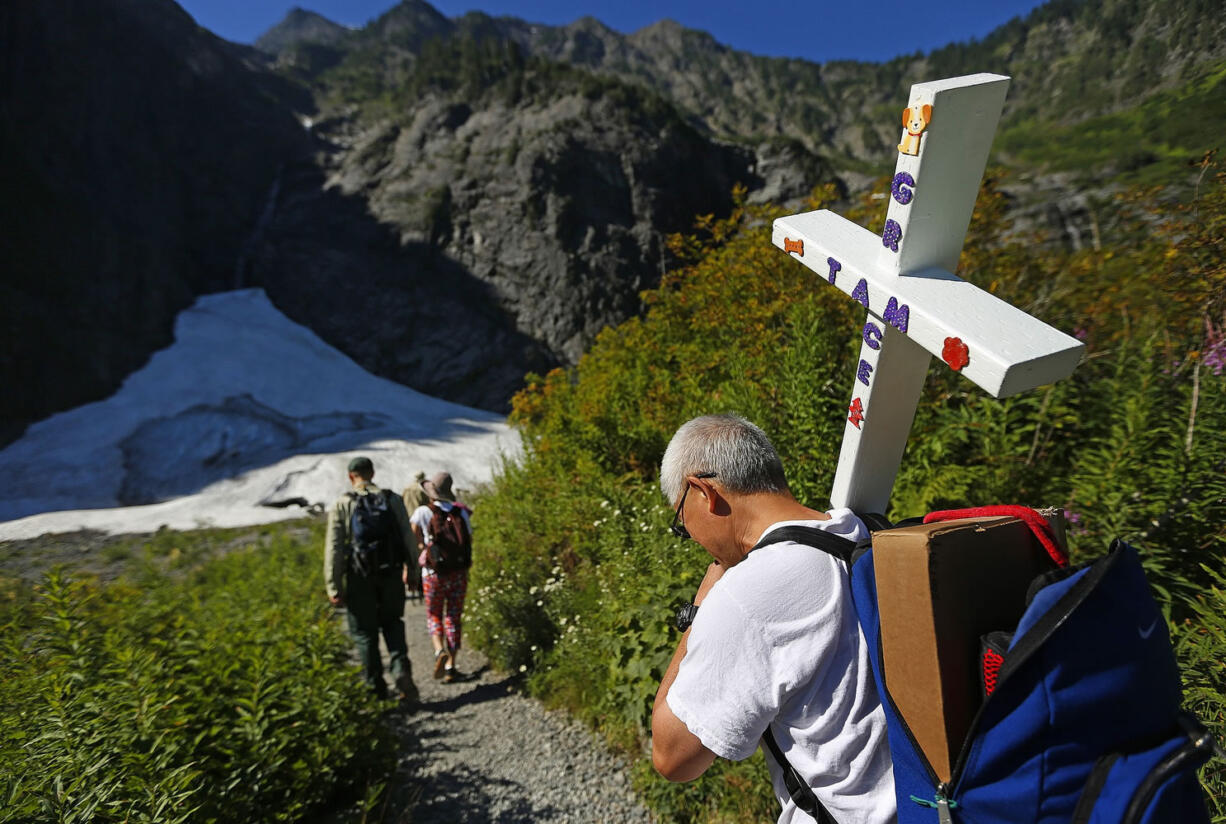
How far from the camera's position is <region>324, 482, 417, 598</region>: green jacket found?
414 cm

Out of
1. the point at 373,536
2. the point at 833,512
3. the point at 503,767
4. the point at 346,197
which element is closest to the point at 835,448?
the point at 833,512

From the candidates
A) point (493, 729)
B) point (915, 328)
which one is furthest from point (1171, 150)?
point (493, 729)

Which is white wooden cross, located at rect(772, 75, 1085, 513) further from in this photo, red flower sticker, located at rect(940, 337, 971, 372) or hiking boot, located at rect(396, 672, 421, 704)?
hiking boot, located at rect(396, 672, 421, 704)

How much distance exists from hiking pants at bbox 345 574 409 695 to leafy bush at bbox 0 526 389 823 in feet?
1.87

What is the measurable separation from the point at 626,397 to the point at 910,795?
519 cm

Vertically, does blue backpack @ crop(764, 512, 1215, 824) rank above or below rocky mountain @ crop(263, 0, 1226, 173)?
below

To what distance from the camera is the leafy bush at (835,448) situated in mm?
2400

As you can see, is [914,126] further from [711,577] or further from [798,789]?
[798,789]

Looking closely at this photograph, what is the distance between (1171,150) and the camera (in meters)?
2.56

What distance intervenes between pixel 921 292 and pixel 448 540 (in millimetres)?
4137

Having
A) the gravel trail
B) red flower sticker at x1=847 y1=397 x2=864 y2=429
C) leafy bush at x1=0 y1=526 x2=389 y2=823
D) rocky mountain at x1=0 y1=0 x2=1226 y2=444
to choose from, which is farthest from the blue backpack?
rocky mountain at x1=0 y1=0 x2=1226 y2=444

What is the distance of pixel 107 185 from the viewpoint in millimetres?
30547

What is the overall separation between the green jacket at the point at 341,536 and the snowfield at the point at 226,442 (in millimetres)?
12604

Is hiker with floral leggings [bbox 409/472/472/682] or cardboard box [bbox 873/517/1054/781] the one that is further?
hiker with floral leggings [bbox 409/472/472/682]
